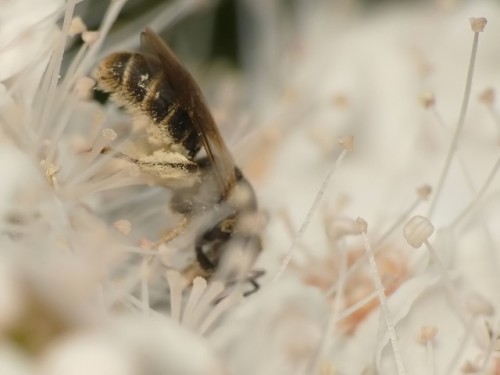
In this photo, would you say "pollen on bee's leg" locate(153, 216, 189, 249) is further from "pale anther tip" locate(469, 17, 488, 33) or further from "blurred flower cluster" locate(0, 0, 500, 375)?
"pale anther tip" locate(469, 17, 488, 33)

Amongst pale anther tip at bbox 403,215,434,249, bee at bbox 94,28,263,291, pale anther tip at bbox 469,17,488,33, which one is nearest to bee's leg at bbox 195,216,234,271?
bee at bbox 94,28,263,291

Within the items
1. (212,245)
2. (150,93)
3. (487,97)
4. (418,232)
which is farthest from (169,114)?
(487,97)

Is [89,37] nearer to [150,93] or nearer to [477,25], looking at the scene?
[150,93]

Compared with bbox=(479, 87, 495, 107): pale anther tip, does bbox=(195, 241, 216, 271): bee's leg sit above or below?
above

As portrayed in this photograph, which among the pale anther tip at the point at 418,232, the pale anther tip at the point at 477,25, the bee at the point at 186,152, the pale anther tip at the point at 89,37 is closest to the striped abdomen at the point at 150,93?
the bee at the point at 186,152

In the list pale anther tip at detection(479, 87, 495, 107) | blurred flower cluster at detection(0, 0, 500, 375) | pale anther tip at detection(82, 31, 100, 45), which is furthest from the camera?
pale anther tip at detection(479, 87, 495, 107)

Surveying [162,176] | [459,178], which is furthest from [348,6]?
[162,176]
